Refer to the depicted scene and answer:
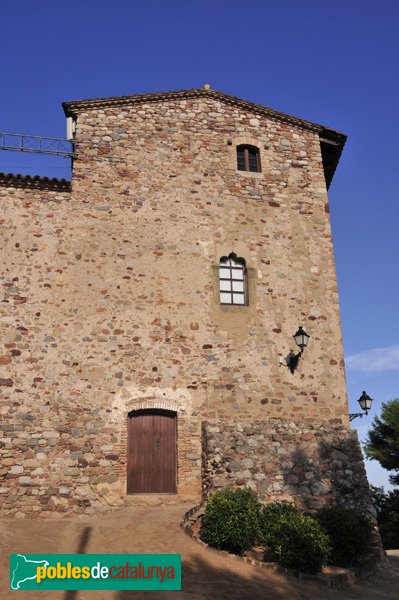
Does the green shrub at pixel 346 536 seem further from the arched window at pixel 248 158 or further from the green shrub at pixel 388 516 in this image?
the green shrub at pixel 388 516

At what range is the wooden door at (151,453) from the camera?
1247cm

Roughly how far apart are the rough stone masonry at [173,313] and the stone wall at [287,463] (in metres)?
0.03

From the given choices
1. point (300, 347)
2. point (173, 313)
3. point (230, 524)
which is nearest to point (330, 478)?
point (300, 347)

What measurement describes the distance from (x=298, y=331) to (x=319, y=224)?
3796mm

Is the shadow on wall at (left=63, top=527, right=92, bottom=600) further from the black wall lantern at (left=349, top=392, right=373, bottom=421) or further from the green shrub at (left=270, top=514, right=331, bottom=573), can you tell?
the black wall lantern at (left=349, top=392, right=373, bottom=421)

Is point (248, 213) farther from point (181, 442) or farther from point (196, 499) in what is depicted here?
point (196, 499)

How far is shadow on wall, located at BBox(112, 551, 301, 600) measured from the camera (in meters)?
7.49

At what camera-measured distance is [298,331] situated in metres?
13.7

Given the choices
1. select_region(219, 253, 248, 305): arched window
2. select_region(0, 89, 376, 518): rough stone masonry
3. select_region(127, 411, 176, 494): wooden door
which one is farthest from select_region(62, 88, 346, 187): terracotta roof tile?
select_region(127, 411, 176, 494): wooden door

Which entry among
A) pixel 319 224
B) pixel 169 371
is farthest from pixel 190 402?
pixel 319 224

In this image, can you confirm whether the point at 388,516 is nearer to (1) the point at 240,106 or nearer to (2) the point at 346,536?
(2) the point at 346,536

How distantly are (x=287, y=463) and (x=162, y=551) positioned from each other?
4294 millimetres

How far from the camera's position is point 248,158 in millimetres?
16031

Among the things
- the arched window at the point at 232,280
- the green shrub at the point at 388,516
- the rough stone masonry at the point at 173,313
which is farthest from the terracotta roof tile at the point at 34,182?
the green shrub at the point at 388,516
